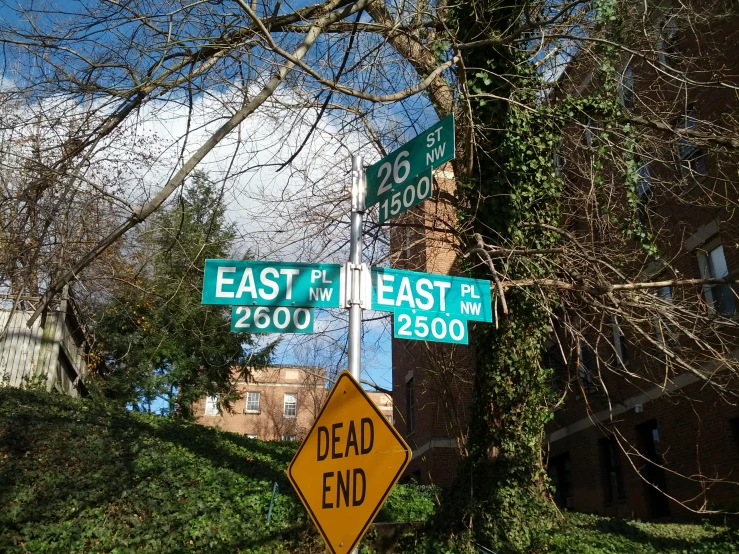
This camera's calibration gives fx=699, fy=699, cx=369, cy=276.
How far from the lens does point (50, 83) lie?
7.50 m

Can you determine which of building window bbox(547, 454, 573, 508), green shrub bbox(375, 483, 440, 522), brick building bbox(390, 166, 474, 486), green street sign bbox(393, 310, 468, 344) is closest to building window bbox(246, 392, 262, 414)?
brick building bbox(390, 166, 474, 486)

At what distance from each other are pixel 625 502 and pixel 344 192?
12.5 metres

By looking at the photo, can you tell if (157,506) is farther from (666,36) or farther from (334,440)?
(666,36)

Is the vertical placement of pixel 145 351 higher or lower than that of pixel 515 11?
lower

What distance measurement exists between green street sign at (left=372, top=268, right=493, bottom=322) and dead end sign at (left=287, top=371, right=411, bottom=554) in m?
0.96

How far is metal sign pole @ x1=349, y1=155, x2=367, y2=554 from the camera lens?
4992mm

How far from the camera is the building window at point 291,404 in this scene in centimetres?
4806

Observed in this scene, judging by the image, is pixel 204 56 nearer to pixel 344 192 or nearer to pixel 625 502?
pixel 344 192

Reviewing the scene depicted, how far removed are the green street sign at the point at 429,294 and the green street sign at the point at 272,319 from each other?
0.56m

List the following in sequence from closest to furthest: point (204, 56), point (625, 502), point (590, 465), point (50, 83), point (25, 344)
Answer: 1. point (50, 83)
2. point (204, 56)
3. point (25, 344)
4. point (625, 502)
5. point (590, 465)

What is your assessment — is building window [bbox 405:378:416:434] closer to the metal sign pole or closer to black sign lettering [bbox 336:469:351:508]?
the metal sign pole

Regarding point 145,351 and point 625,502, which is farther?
point 145,351

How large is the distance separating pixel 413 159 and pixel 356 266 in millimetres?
961

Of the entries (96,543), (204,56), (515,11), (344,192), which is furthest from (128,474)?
(515,11)
